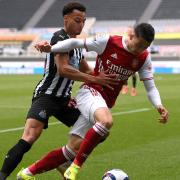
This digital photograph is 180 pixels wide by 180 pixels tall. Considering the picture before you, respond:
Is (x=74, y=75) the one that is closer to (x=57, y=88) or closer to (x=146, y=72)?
(x=57, y=88)

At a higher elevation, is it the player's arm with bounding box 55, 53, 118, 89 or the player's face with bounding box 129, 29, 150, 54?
the player's face with bounding box 129, 29, 150, 54

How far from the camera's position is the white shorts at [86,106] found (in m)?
6.00

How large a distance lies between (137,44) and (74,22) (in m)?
0.79

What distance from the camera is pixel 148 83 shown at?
6.49 meters

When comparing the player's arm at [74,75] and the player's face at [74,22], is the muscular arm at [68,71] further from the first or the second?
the player's face at [74,22]

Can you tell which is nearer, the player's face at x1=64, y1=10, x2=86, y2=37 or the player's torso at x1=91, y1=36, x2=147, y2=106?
the player's torso at x1=91, y1=36, x2=147, y2=106

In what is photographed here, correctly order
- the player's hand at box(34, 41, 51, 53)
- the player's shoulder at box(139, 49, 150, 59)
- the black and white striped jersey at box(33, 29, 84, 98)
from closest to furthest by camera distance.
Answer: the player's hand at box(34, 41, 51, 53), the player's shoulder at box(139, 49, 150, 59), the black and white striped jersey at box(33, 29, 84, 98)

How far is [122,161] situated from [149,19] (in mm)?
→ 53771

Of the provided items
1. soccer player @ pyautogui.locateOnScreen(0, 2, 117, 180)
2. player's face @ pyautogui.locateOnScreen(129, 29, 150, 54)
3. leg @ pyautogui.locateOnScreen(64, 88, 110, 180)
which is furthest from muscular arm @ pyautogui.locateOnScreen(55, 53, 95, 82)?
player's face @ pyautogui.locateOnScreen(129, 29, 150, 54)

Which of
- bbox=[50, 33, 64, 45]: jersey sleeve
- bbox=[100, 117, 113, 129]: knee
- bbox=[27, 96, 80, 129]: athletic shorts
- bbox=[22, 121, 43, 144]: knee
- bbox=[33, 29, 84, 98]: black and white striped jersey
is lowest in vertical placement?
bbox=[22, 121, 43, 144]: knee

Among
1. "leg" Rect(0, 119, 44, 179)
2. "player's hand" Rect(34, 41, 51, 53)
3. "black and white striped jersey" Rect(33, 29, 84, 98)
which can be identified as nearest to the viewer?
"player's hand" Rect(34, 41, 51, 53)

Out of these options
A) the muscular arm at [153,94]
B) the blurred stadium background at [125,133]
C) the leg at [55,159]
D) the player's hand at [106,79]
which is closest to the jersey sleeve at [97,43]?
the player's hand at [106,79]

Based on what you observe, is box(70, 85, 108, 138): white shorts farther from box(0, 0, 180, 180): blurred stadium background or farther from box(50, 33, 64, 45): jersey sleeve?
box(0, 0, 180, 180): blurred stadium background

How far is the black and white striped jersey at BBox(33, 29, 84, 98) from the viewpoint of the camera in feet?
20.8
